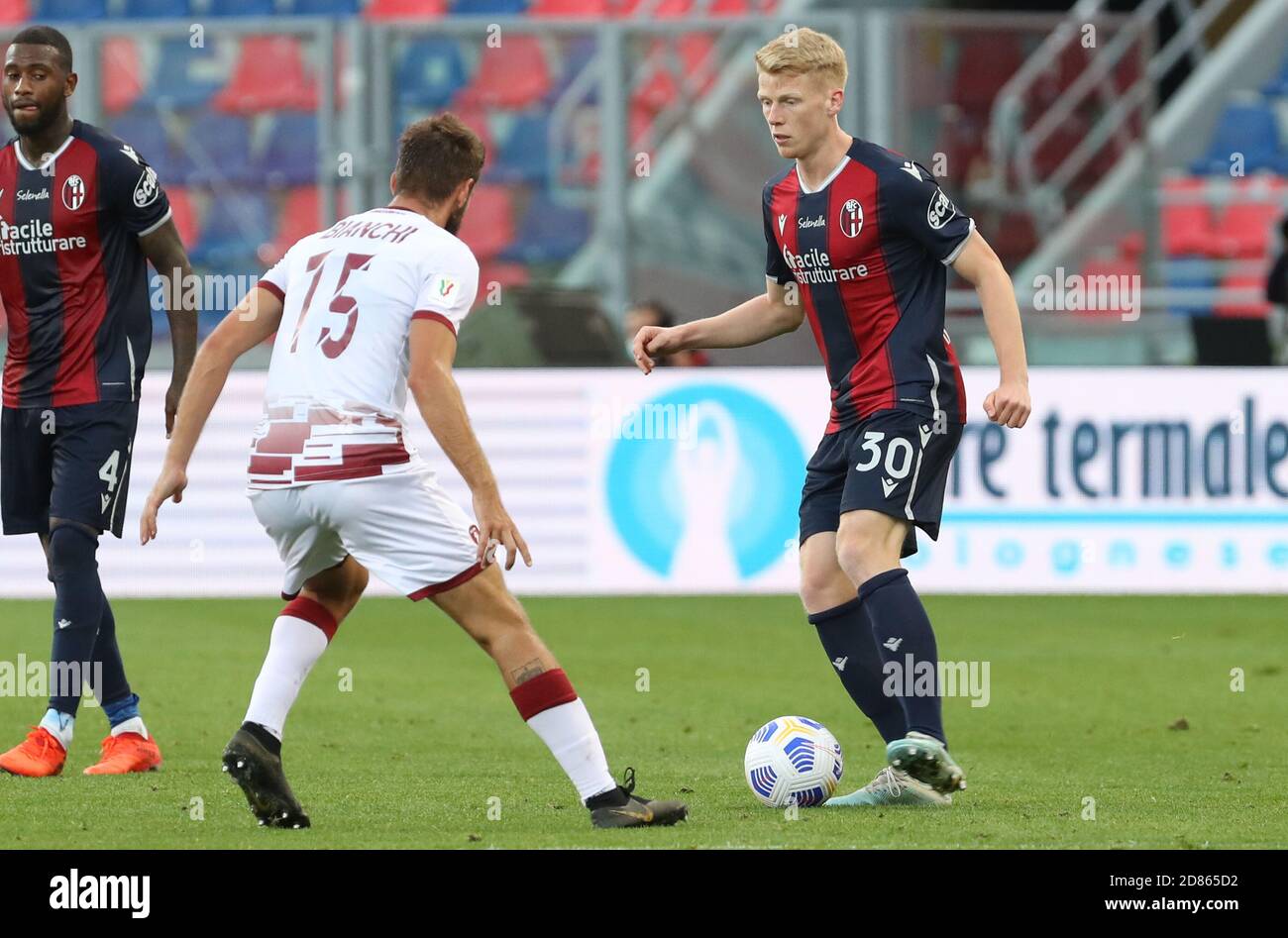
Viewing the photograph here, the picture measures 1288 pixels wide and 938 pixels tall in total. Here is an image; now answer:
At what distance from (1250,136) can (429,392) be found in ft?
47.4

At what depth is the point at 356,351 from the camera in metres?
5.25

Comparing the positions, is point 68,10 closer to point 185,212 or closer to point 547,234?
point 185,212

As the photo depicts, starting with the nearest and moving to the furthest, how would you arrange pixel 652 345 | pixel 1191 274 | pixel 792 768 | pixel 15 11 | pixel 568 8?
pixel 792 768 → pixel 652 345 → pixel 1191 274 → pixel 15 11 → pixel 568 8

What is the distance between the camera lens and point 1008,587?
12172 millimetres

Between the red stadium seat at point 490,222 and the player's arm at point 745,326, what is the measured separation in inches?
380

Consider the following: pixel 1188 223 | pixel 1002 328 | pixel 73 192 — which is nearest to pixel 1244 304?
pixel 1188 223

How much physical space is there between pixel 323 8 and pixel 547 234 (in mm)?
4112

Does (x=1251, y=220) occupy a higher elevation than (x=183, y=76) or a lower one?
lower

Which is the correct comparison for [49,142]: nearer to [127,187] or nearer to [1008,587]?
[127,187]

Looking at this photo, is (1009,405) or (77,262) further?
(77,262)

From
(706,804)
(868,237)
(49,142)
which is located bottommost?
(706,804)

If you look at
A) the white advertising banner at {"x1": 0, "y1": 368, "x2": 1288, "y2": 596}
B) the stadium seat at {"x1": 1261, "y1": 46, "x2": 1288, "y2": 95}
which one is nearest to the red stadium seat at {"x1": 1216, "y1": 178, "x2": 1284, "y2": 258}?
the stadium seat at {"x1": 1261, "y1": 46, "x2": 1288, "y2": 95}

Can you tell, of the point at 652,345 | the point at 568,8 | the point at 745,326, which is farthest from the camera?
the point at 568,8
